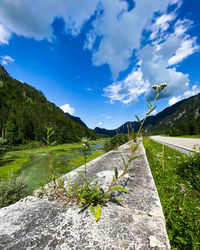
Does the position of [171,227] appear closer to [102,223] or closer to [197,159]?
[102,223]

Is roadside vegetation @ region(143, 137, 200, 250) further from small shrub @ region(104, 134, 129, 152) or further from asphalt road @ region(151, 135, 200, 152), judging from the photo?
small shrub @ region(104, 134, 129, 152)

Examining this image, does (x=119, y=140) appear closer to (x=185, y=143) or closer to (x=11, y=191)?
(x=185, y=143)

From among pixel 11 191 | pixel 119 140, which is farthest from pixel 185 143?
pixel 11 191

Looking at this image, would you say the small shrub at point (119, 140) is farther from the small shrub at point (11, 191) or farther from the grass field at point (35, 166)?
the small shrub at point (11, 191)

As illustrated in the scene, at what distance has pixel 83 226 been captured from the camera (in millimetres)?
828

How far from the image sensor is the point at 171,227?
160 cm

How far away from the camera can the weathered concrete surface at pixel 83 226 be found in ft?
2.29

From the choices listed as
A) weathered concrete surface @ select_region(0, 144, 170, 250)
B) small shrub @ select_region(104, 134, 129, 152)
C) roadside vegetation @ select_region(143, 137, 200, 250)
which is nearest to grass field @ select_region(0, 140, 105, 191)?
small shrub @ select_region(104, 134, 129, 152)

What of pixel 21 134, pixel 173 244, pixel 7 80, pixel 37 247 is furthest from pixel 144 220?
pixel 7 80

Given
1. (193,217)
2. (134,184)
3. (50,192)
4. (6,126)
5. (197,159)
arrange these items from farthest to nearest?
(6,126) → (197,159) → (193,217) → (134,184) → (50,192)

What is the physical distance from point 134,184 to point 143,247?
2.65 feet

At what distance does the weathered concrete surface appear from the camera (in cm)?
70

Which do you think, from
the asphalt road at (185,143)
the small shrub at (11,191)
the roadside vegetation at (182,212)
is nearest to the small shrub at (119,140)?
the roadside vegetation at (182,212)

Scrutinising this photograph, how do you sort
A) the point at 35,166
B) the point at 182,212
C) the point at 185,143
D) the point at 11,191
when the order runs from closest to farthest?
the point at 182,212 < the point at 11,191 < the point at 185,143 < the point at 35,166
